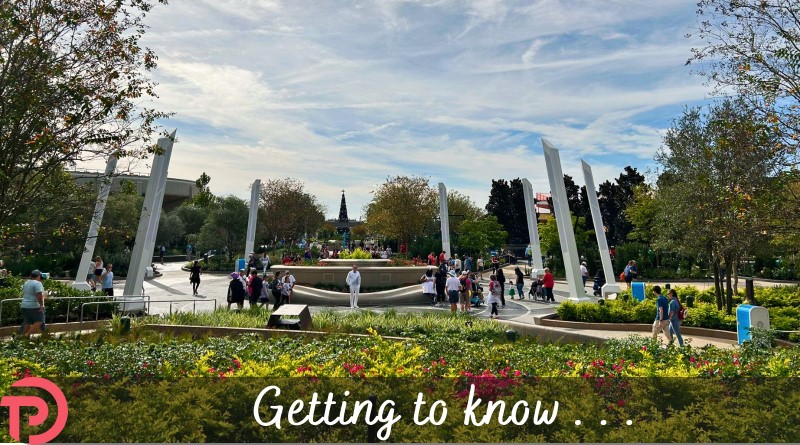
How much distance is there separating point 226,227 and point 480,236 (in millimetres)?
20479

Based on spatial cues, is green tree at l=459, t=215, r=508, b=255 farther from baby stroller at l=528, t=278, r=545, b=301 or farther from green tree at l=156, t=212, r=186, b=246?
green tree at l=156, t=212, r=186, b=246

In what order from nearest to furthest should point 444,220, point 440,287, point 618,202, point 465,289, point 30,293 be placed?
1. point 30,293
2. point 465,289
3. point 440,287
4. point 444,220
5. point 618,202

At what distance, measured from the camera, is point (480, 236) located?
45125 mm

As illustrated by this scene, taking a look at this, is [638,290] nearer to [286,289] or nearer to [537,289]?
[537,289]

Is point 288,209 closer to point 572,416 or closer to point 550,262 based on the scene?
Answer: point 550,262

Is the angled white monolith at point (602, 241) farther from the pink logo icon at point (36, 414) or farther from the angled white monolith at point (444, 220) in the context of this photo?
the pink logo icon at point (36, 414)

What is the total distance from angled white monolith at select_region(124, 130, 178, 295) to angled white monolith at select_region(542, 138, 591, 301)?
42.0ft

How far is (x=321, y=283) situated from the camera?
80.8 ft

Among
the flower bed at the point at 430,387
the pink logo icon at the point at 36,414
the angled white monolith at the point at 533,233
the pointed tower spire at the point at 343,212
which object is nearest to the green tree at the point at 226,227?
the angled white monolith at the point at 533,233

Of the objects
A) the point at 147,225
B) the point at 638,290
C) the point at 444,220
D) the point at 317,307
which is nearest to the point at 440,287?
the point at 317,307

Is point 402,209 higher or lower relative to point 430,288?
higher

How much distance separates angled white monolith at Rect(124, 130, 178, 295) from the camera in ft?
56.7

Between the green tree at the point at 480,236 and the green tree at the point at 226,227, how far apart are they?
1812cm

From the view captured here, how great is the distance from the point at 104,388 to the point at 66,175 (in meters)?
6.28
